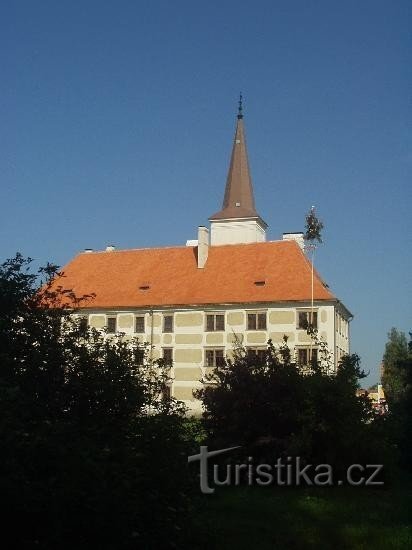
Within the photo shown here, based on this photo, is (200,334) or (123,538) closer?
(123,538)

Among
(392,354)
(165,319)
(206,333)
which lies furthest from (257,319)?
(392,354)

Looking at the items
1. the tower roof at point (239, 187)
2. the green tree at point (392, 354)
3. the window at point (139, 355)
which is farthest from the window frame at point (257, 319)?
the window at point (139, 355)

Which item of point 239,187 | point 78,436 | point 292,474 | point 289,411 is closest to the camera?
point 78,436

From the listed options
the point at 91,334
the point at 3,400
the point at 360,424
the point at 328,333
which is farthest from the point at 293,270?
the point at 3,400

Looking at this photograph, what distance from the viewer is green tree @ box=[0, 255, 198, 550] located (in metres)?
6.77

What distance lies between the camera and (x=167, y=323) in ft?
172

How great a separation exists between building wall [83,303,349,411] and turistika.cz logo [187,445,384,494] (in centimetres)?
3134

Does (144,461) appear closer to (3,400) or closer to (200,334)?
(3,400)

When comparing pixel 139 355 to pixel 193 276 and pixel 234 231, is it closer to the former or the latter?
pixel 193 276

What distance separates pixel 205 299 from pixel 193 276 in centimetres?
366

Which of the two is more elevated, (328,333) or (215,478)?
(328,333)

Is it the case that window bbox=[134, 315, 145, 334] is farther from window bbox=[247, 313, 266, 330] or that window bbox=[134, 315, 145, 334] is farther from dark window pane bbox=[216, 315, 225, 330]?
window bbox=[247, 313, 266, 330]

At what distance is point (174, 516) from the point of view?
7.98 meters

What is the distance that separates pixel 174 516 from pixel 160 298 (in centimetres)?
4551
